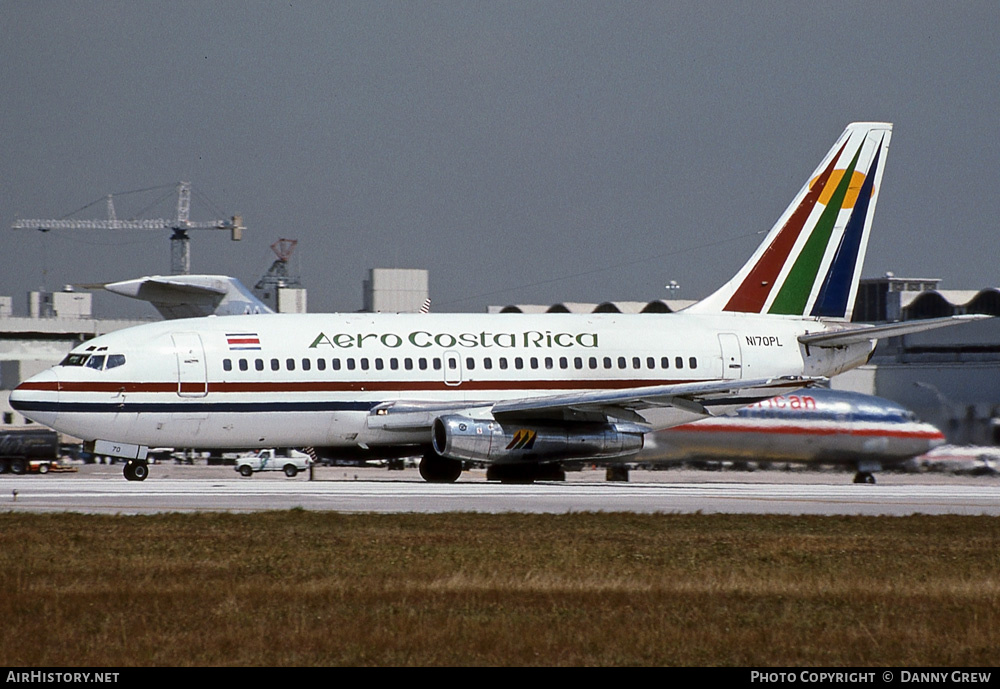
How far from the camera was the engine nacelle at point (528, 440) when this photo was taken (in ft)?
114

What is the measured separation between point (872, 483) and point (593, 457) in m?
9.60

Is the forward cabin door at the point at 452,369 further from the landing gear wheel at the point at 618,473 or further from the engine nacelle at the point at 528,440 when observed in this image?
the landing gear wheel at the point at 618,473

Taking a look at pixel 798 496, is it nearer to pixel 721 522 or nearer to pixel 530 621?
pixel 721 522

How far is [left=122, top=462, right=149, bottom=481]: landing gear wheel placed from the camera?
35344 millimetres

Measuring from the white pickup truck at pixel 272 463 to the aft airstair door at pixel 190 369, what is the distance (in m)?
33.7

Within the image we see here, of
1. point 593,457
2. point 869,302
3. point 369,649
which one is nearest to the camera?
point 369,649

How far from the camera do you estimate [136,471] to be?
35.6 m

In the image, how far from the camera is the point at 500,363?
3750 cm

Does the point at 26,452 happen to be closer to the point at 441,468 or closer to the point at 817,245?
the point at 441,468

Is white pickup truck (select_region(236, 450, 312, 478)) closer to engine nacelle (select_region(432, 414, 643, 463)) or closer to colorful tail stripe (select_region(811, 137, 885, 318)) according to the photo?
colorful tail stripe (select_region(811, 137, 885, 318))

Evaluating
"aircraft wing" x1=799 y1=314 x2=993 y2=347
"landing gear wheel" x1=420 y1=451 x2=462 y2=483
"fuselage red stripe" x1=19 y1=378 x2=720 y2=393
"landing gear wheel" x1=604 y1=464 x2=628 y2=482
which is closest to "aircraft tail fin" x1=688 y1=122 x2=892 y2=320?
"aircraft wing" x1=799 y1=314 x2=993 y2=347

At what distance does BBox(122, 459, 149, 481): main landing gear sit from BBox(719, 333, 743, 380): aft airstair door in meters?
16.1
